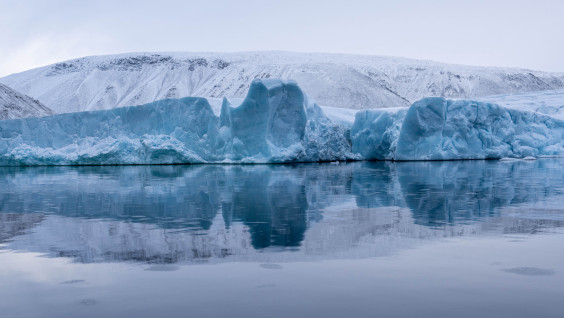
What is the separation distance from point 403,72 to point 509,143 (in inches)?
2249

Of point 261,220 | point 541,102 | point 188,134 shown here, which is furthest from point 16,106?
point 261,220

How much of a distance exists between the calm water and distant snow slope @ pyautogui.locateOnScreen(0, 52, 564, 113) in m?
58.5

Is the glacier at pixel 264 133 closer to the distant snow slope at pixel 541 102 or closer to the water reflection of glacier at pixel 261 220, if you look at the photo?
the distant snow slope at pixel 541 102

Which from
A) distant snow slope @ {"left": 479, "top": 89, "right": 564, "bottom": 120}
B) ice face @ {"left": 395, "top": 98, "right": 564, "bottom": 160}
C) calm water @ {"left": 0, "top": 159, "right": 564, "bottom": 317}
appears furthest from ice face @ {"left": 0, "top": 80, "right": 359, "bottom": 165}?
calm water @ {"left": 0, "top": 159, "right": 564, "bottom": 317}

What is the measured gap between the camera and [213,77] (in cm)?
7625

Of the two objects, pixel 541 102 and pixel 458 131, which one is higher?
pixel 541 102

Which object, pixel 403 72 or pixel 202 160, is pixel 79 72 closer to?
pixel 403 72

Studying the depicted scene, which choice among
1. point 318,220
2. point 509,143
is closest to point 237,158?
point 509,143

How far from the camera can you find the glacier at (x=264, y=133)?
21.3m

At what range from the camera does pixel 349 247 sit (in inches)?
161

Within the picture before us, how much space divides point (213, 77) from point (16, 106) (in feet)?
138

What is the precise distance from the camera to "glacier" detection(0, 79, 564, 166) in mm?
21297

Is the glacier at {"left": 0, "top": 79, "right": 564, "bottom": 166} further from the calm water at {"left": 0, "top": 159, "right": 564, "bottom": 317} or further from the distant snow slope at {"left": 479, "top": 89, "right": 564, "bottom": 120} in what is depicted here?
the calm water at {"left": 0, "top": 159, "right": 564, "bottom": 317}

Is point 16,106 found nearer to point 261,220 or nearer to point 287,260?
point 261,220
